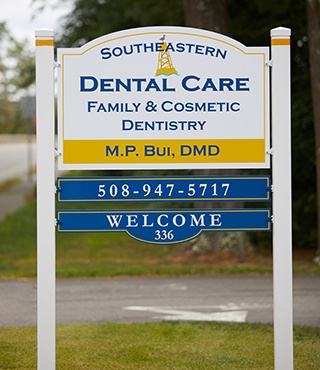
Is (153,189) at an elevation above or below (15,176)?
below

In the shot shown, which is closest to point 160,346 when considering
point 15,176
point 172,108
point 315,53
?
point 172,108

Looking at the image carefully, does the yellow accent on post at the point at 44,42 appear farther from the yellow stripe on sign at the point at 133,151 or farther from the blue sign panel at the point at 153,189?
the blue sign panel at the point at 153,189

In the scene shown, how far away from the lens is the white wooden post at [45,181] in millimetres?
6961

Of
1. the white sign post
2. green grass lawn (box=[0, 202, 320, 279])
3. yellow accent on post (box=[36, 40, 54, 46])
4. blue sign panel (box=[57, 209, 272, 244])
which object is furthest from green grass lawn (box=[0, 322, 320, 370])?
green grass lawn (box=[0, 202, 320, 279])

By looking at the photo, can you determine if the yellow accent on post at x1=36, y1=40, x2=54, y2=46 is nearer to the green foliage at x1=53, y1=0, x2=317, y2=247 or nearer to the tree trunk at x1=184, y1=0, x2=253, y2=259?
the tree trunk at x1=184, y1=0, x2=253, y2=259

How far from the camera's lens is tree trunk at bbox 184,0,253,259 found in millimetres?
15523

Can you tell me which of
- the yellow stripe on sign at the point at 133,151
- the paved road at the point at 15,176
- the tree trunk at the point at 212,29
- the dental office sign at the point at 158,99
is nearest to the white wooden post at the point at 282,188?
the dental office sign at the point at 158,99

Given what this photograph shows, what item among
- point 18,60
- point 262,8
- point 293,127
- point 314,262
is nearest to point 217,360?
point 314,262

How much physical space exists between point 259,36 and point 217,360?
35.0 feet

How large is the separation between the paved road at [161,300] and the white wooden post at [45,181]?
3306 mm

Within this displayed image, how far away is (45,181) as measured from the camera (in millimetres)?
6980

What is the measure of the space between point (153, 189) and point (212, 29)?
8808 millimetres

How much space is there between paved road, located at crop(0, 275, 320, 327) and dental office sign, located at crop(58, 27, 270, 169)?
3.63 metres

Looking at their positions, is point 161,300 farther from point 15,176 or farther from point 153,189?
point 15,176
